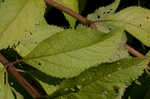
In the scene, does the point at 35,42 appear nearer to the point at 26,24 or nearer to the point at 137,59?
the point at 26,24

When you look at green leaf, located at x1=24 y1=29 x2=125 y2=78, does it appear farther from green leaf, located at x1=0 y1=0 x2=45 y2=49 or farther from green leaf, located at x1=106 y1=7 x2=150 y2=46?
green leaf, located at x1=106 y1=7 x2=150 y2=46

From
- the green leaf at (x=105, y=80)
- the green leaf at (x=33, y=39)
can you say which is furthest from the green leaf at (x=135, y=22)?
the green leaf at (x=105, y=80)

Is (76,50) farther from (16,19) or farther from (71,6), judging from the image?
(71,6)

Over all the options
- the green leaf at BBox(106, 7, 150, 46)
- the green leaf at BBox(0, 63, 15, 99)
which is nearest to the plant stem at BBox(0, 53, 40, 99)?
the green leaf at BBox(0, 63, 15, 99)

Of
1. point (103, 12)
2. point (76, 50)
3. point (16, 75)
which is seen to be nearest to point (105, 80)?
point (76, 50)

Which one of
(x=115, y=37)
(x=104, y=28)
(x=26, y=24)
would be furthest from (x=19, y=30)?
(x=104, y=28)

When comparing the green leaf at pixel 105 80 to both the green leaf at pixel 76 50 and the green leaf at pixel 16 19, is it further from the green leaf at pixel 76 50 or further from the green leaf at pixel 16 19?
the green leaf at pixel 16 19

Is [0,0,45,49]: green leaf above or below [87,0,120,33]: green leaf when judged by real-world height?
above
